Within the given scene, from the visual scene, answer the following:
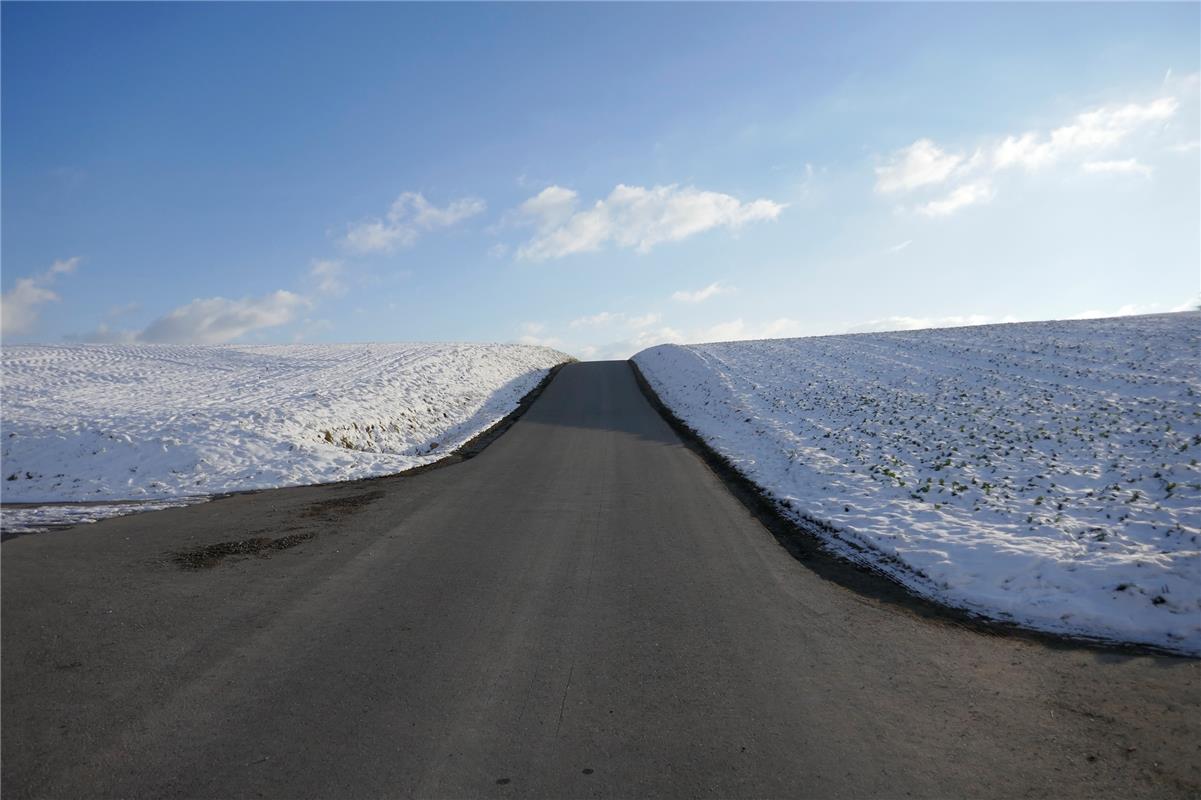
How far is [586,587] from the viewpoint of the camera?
7625 millimetres

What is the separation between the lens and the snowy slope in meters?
14.3

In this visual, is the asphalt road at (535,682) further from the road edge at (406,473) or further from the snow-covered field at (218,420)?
the snow-covered field at (218,420)

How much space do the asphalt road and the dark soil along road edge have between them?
0.19 metres

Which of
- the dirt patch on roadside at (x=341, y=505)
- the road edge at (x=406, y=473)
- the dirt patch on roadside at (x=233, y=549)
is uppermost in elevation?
the road edge at (x=406, y=473)

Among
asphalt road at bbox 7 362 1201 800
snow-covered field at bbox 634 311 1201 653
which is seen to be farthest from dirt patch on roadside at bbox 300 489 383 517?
snow-covered field at bbox 634 311 1201 653

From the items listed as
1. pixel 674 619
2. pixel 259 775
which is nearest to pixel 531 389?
pixel 674 619

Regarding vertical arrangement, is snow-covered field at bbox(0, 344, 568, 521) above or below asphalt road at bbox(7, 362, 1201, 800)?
above

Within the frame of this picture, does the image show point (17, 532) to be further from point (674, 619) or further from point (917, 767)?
point (917, 767)

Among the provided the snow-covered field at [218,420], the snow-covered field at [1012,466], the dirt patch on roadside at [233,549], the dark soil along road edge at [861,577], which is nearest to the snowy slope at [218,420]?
the snow-covered field at [218,420]

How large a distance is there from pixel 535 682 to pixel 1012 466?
1141 cm

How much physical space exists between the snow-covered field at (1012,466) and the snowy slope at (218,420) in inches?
365

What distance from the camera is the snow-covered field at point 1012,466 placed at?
7.51 metres

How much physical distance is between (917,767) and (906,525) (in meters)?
6.31

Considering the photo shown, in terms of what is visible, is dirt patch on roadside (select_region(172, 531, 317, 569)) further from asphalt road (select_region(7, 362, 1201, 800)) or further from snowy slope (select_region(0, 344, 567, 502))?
snowy slope (select_region(0, 344, 567, 502))
